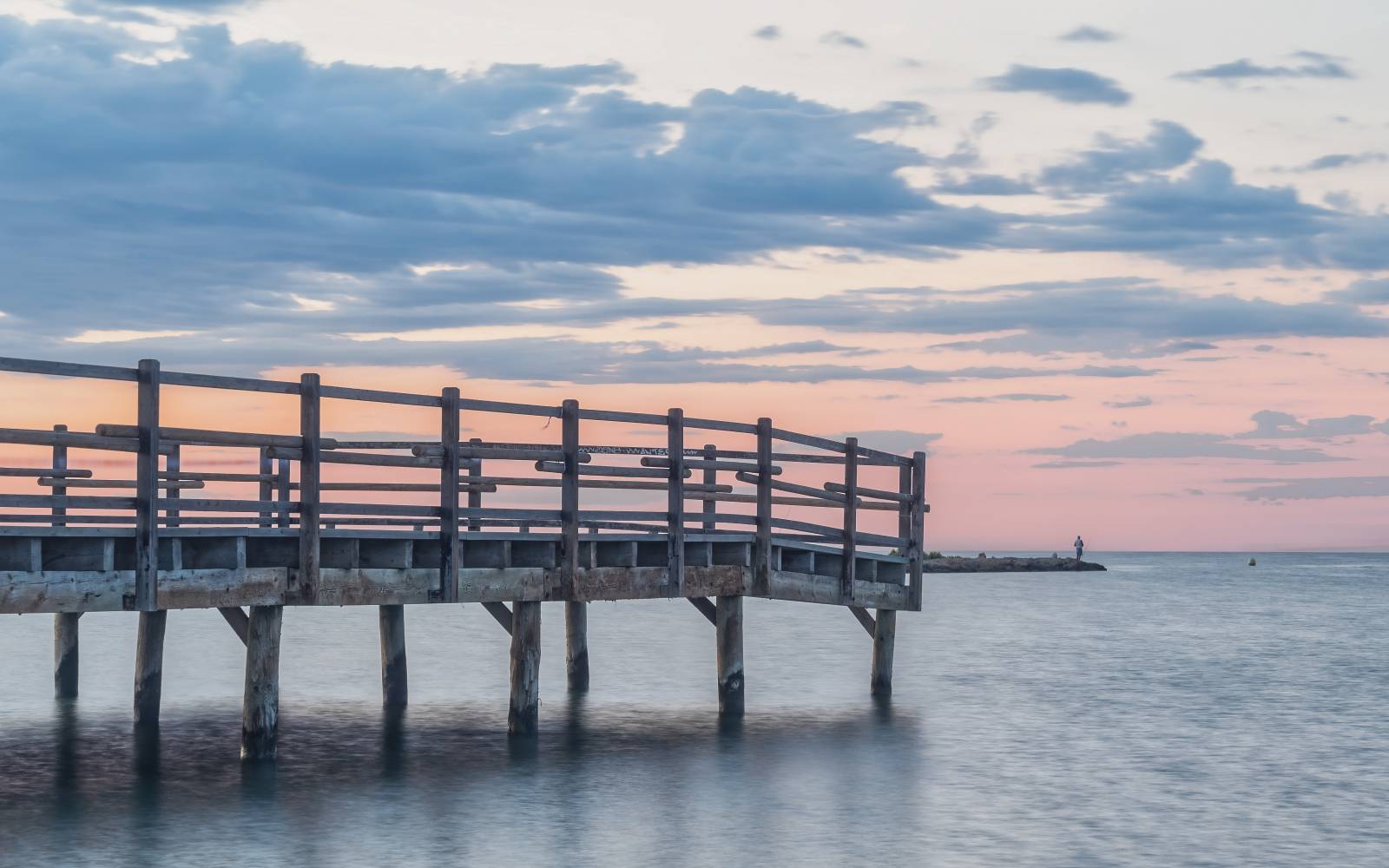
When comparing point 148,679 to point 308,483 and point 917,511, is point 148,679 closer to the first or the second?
point 308,483

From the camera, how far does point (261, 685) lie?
18.2 metres

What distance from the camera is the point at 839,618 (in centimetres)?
6638

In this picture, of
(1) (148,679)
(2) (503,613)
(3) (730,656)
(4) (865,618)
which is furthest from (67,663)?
(4) (865,618)

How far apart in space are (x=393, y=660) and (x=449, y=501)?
8310mm

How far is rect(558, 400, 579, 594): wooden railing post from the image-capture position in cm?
1981

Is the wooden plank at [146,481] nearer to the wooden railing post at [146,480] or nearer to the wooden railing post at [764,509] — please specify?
the wooden railing post at [146,480]

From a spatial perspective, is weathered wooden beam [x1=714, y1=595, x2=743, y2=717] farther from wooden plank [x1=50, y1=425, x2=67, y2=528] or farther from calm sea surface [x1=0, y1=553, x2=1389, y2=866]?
wooden plank [x1=50, y1=425, x2=67, y2=528]

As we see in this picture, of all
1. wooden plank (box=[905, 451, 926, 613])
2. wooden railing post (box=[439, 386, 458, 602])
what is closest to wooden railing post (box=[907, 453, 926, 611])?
wooden plank (box=[905, 451, 926, 613])

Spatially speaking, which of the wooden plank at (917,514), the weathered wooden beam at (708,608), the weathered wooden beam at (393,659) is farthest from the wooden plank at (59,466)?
the wooden plank at (917,514)

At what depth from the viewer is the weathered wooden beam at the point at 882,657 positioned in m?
27.5

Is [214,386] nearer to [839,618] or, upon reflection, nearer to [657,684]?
[657,684]

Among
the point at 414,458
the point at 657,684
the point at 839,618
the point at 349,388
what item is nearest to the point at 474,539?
the point at 414,458

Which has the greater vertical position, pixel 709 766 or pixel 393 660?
pixel 393 660

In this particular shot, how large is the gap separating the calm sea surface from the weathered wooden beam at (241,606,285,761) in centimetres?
34
